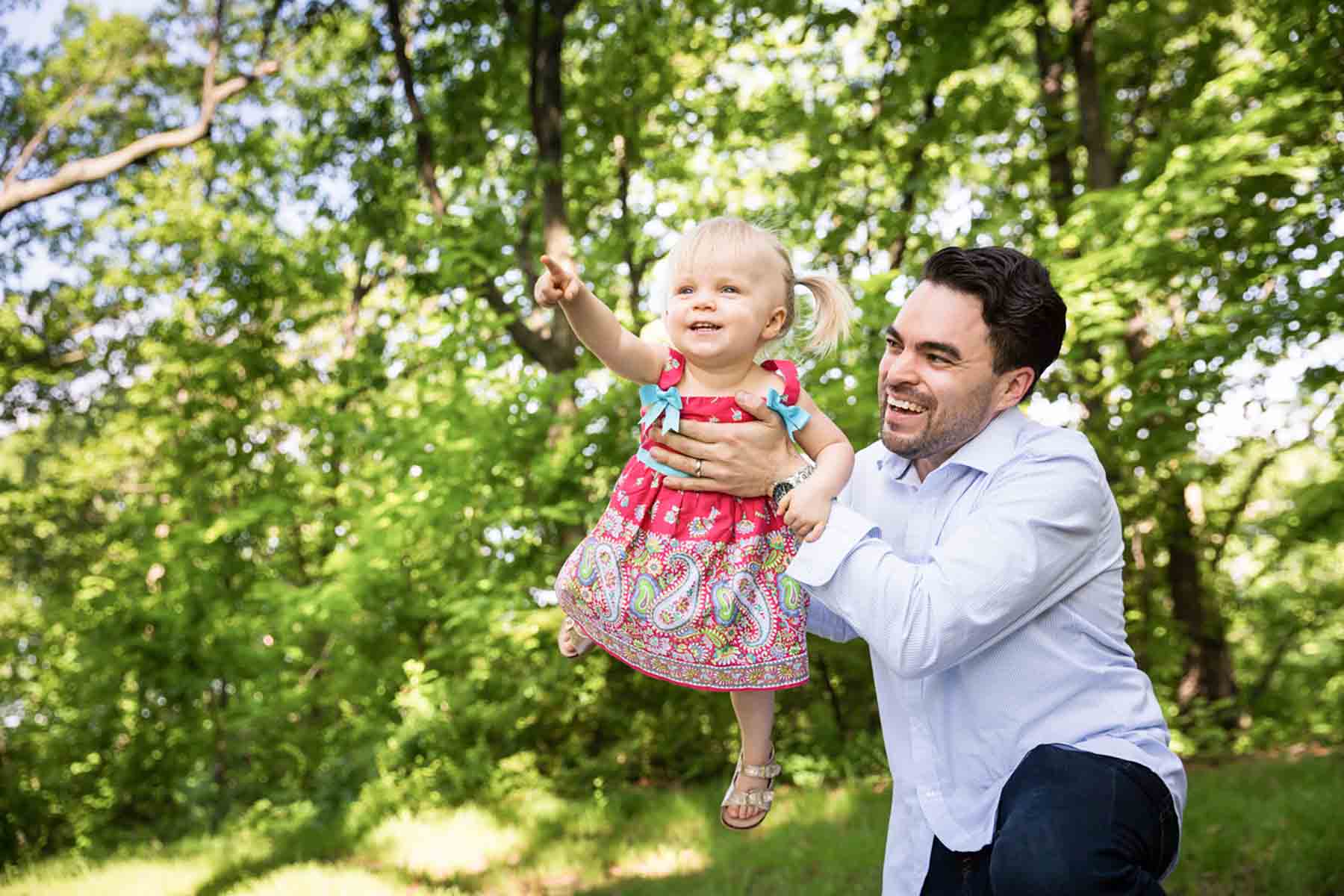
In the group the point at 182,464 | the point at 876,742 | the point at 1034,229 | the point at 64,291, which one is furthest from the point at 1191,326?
the point at 64,291

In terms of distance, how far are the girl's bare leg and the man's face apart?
639 mm

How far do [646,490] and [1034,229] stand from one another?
17.1ft

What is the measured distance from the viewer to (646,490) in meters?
2.40

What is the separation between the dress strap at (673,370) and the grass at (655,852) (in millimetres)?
2527

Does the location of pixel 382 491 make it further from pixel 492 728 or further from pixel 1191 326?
pixel 1191 326

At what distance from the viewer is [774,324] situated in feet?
7.70

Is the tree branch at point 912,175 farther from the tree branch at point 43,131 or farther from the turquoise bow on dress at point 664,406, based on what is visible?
the tree branch at point 43,131

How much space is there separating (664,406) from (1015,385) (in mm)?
756

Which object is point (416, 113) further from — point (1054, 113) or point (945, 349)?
point (945, 349)

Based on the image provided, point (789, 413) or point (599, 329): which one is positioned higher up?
point (599, 329)

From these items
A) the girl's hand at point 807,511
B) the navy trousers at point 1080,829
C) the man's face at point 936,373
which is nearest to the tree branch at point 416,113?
the man's face at point 936,373

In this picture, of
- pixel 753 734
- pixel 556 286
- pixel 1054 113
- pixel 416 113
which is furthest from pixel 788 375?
pixel 1054 113

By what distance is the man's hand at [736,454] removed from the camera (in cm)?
224

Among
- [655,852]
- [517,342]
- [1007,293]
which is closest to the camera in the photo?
[1007,293]
